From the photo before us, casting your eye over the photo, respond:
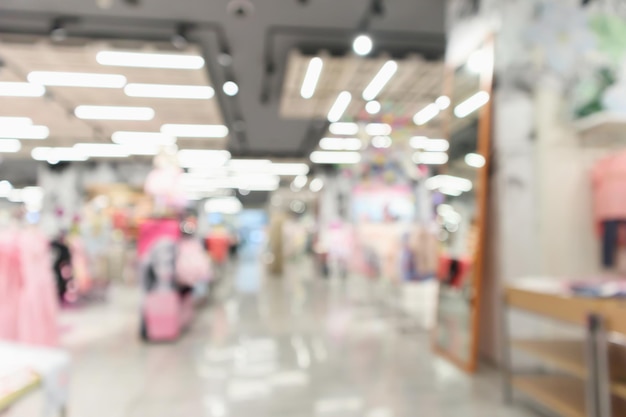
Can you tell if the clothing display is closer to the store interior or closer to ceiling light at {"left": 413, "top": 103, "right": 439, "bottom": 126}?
the store interior

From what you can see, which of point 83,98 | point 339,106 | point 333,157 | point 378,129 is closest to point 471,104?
point 378,129

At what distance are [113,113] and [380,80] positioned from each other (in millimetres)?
5078

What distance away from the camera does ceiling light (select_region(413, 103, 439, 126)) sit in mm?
8031

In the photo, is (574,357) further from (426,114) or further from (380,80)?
(426,114)

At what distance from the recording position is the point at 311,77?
6645 mm

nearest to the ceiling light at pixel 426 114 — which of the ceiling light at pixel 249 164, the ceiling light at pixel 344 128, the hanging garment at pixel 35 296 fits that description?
the ceiling light at pixel 344 128

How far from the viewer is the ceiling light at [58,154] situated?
1152 cm

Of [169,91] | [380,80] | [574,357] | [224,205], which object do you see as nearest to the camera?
[574,357]

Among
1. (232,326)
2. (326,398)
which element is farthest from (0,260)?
(232,326)

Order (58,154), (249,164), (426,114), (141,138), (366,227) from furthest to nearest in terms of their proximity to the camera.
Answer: (249,164) < (58,154) < (141,138) < (366,227) < (426,114)

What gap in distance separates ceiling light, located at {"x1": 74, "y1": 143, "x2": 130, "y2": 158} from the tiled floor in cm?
595

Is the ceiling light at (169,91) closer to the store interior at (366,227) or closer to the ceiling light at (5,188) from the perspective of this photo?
the store interior at (366,227)

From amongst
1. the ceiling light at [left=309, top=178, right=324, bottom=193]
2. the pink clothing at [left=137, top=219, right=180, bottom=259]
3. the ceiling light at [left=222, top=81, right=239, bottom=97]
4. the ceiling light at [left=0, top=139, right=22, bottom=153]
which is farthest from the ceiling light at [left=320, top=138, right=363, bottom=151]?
the ceiling light at [left=0, top=139, right=22, bottom=153]

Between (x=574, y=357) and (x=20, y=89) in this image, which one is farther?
(x=20, y=89)
